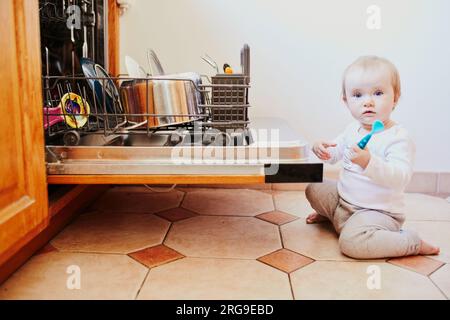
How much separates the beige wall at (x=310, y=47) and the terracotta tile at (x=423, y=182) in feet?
0.08

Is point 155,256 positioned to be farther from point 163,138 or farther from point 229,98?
point 229,98

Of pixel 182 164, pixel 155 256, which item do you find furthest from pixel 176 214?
pixel 182 164

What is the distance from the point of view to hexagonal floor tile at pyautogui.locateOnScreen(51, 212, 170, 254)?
1029 mm

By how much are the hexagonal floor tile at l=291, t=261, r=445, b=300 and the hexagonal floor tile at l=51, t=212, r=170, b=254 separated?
0.37 metres

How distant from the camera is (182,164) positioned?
2.96 feet

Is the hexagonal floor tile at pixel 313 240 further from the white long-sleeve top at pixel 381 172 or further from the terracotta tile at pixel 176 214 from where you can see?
the terracotta tile at pixel 176 214

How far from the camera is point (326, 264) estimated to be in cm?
95

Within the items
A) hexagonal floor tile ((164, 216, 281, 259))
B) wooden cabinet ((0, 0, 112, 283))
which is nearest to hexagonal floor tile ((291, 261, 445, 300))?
hexagonal floor tile ((164, 216, 281, 259))

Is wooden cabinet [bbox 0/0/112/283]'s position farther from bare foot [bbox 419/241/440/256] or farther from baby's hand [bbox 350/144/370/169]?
bare foot [bbox 419/241/440/256]

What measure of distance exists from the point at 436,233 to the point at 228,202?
0.59 metres

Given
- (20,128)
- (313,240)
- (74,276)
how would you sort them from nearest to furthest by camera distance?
(20,128), (74,276), (313,240)
